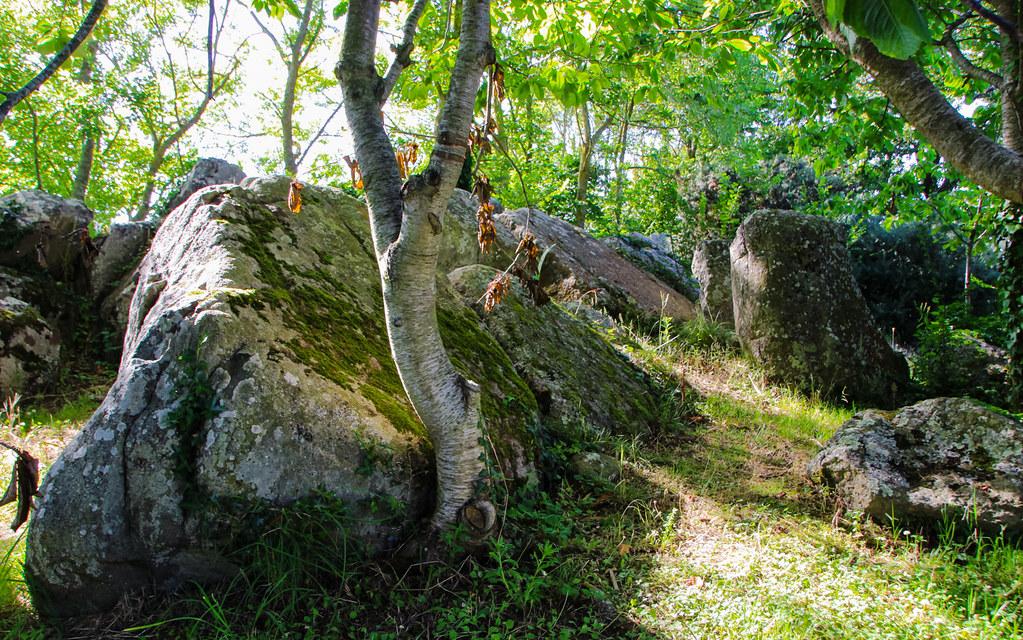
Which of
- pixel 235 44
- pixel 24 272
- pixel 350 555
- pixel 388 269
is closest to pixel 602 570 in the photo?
pixel 350 555

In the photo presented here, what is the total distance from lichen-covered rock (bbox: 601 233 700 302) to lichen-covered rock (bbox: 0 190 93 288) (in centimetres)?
743

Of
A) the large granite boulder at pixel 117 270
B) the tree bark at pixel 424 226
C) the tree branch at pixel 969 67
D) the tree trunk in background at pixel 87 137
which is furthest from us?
the tree trunk in background at pixel 87 137

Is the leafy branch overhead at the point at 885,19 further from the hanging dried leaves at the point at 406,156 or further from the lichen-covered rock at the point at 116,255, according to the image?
the lichen-covered rock at the point at 116,255

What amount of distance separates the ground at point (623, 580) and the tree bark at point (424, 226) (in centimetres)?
42

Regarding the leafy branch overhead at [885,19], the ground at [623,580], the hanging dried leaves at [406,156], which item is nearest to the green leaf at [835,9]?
the leafy branch overhead at [885,19]

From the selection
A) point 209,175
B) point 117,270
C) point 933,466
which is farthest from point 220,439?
point 209,175

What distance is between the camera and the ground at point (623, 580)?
2625 mm

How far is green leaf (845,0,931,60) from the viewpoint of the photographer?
67.0 inches

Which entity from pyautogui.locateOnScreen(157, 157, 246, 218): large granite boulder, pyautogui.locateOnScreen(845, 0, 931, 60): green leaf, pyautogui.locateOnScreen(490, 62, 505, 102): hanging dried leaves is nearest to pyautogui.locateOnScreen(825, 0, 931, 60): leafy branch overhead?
pyautogui.locateOnScreen(845, 0, 931, 60): green leaf

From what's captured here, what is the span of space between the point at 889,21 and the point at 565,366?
144 inches

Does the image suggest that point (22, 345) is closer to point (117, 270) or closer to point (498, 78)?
point (117, 270)

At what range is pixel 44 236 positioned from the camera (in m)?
6.96

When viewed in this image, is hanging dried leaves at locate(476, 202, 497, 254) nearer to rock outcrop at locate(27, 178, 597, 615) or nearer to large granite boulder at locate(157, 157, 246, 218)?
rock outcrop at locate(27, 178, 597, 615)

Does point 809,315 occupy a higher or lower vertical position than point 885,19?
lower
